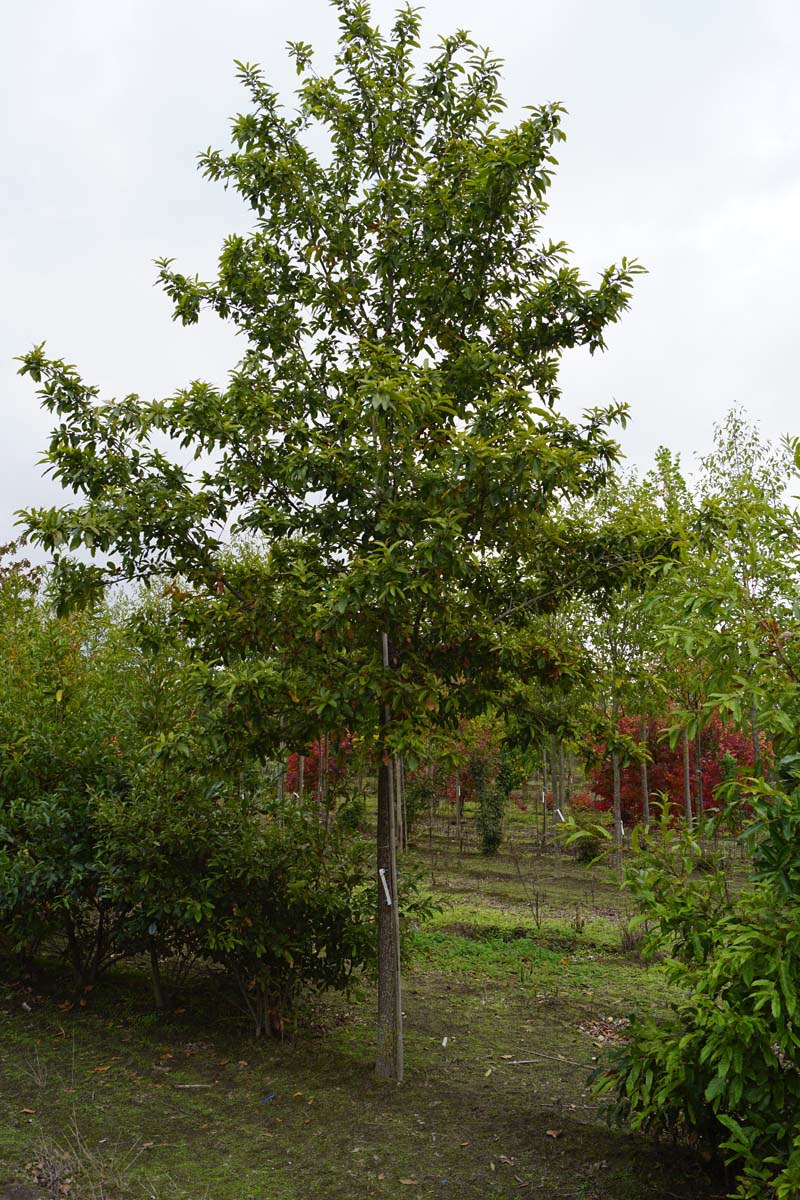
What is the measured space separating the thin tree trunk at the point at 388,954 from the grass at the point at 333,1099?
0.17 m

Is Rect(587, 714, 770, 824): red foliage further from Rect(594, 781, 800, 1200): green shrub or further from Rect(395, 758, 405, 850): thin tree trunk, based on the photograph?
Rect(594, 781, 800, 1200): green shrub

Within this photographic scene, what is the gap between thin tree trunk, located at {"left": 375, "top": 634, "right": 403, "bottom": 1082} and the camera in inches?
212

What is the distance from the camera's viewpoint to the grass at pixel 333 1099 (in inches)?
163

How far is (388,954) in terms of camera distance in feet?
17.9

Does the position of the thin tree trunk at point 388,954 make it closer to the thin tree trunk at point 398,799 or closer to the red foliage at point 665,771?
the thin tree trunk at point 398,799

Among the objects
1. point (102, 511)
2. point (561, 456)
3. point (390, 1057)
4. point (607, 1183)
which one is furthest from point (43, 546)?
point (607, 1183)


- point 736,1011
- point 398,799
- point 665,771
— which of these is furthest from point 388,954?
point 665,771

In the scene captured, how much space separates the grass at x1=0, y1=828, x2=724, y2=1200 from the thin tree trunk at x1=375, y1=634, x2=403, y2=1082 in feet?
0.55

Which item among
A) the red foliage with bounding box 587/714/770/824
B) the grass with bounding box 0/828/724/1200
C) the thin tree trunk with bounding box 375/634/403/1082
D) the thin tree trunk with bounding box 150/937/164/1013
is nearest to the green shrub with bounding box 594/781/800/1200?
the grass with bounding box 0/828/724/1200

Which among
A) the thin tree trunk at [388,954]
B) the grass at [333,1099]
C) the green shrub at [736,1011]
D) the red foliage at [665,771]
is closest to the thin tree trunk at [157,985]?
the grass at [333,1099]

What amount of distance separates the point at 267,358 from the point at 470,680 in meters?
2.46

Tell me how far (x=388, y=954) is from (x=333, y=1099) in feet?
2.67

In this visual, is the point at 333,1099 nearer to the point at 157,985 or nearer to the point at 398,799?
the point at 157,985

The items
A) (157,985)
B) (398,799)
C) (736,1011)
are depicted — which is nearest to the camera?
(736,1011)
